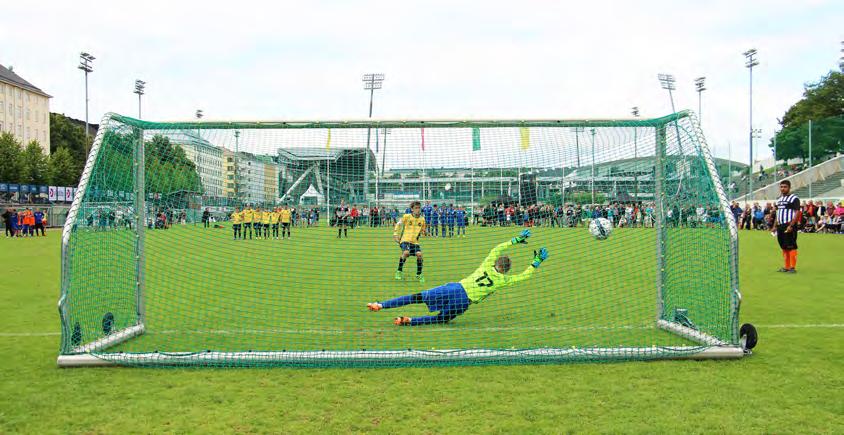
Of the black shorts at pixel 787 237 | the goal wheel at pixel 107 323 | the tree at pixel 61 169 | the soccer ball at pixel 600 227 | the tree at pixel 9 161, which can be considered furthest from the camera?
the tree at pixel 61 169

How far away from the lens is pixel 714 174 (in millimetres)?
6516

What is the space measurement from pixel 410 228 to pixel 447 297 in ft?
15.7

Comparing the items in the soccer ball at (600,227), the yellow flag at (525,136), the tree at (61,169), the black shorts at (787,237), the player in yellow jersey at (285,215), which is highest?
the tree at (61,169)

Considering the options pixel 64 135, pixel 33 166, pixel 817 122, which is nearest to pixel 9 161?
pixel 33 166

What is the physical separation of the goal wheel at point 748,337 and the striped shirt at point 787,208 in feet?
24.9

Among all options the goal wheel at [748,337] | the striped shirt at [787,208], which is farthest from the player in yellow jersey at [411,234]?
the striped shirt at [787,208]

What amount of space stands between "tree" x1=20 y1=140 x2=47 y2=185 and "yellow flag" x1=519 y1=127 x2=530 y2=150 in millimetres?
56374

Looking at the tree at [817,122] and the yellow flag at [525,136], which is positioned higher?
the tree at [817,122]

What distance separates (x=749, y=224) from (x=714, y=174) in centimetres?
3635

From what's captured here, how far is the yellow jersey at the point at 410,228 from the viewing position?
12.0m

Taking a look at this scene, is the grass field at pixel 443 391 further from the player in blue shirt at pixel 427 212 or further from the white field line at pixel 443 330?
the player in blue shirt at pixel 427 212

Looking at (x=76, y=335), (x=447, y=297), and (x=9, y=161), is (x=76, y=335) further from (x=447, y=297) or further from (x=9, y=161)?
(x=9, y=161)

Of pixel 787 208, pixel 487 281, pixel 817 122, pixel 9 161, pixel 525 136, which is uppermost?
pixel 817 122

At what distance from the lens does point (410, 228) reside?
41.4 feet
